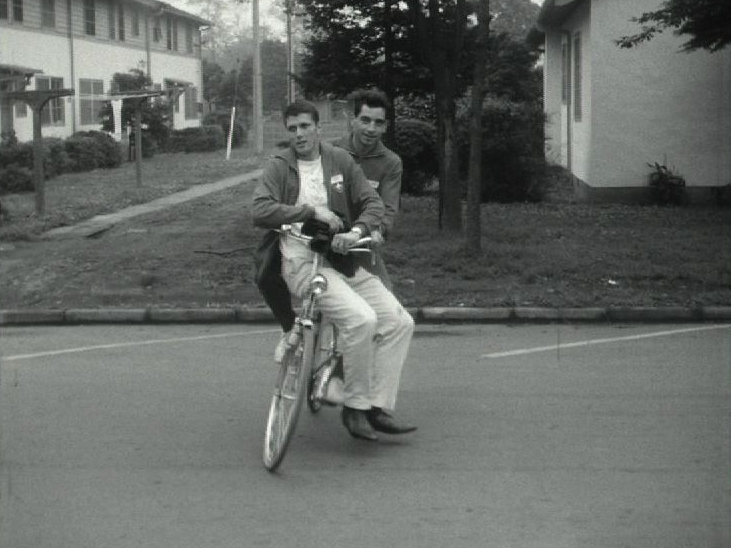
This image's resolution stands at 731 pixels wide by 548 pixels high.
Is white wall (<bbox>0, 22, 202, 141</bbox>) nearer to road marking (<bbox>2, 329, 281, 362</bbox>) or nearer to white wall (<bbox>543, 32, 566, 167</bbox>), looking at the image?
white wall (<bbox>543, 32, 566, 167</bbox>)

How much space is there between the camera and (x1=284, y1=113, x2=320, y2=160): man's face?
269 inches

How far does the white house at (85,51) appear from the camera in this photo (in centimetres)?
3628

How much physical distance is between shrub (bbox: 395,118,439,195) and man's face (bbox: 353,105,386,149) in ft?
47.6

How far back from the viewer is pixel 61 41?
40000mm

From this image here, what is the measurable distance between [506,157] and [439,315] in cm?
1015

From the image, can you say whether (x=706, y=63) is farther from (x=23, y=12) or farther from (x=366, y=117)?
(x=23, y=12)

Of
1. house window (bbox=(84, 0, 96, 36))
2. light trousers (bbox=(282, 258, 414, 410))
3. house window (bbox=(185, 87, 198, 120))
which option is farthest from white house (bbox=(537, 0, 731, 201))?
house window (bbox=(185, 87, 198, 120))

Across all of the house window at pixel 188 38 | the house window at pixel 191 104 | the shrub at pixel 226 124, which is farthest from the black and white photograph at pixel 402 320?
the house window at pixel 188 38

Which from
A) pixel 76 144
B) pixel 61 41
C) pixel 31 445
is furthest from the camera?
pixel 61 41

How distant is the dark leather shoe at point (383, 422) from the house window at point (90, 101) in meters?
35.1

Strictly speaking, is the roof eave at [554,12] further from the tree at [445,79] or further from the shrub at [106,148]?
the shrub at [106,148]

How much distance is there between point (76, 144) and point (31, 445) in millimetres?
28587

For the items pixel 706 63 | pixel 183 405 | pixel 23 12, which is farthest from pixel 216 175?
pixel 183 405

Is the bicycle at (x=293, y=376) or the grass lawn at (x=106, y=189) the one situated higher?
the grass lawn at (x=106, y=189)
